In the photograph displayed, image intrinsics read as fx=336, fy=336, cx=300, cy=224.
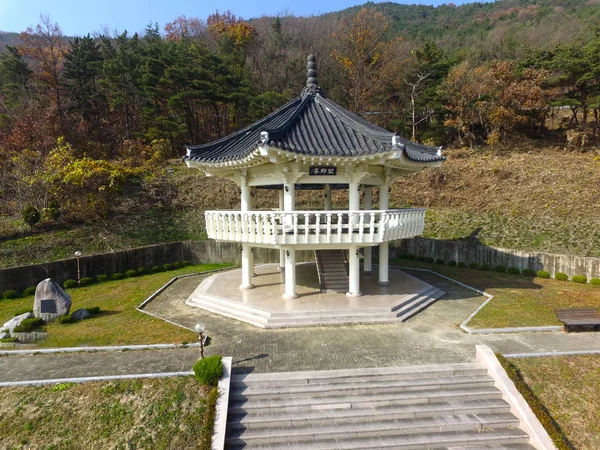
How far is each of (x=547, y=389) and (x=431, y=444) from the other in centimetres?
337

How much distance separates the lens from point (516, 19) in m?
68.2

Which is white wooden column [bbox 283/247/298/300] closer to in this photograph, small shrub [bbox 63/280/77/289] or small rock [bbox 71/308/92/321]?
small rock [bbox 71/308/92/321]

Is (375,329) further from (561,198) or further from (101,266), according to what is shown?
(561,198)

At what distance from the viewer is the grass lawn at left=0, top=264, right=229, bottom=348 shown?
1062 centimetres

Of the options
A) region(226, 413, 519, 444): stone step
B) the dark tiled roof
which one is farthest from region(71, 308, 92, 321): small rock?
region(226, 413, 519, 444): stone step

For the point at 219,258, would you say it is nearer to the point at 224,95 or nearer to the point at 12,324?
the point at 12,324

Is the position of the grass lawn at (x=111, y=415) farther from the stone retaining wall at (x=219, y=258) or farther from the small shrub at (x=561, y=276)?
the small shrub at (x=561, y=276)

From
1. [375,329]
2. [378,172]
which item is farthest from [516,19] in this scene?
[375,329]

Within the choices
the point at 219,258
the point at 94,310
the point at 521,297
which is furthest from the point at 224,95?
the point at 521,297

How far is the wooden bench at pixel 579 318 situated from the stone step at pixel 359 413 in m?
4.93

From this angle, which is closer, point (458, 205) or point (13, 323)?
point (13, 323)

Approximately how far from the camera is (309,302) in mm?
12969

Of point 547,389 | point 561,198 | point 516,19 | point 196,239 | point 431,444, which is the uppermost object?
point 516,19

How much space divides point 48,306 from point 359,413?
11569 millimetres
